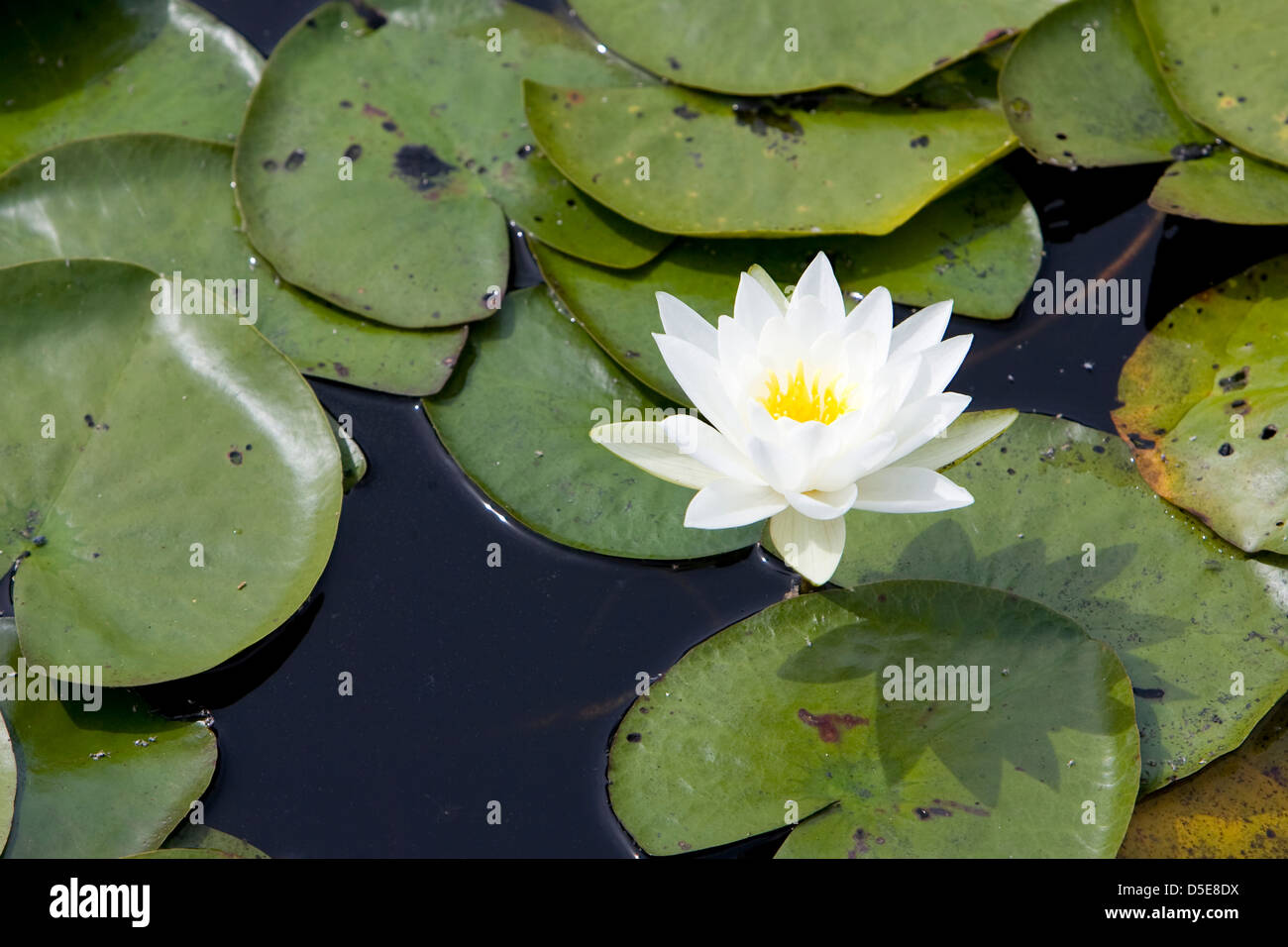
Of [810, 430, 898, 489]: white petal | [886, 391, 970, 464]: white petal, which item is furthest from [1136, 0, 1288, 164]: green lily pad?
[810, 430, 898, 489]: white petal

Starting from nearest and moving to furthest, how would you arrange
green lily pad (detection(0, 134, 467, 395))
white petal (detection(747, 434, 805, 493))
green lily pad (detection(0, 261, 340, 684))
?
white petal (detection(747, 434, 805, 493)) < green lily pad (detection(0, 261, 340, 684)) < green lily pad (detection(0, 134, 467, 395))

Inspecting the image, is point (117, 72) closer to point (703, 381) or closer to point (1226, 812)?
point (703, 381)

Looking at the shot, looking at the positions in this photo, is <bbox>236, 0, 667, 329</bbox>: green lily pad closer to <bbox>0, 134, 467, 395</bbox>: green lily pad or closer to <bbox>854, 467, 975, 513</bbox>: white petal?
<bbox>0, 134, 467, 395</bbox>: green lily pad

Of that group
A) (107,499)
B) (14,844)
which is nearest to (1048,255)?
(107,499)

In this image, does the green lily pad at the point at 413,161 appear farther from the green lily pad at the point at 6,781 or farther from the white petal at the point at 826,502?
the green lily pad at the point at 6,781

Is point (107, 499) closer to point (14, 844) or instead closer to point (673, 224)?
point (14, 844)

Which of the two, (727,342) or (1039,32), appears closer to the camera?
(727,342)
